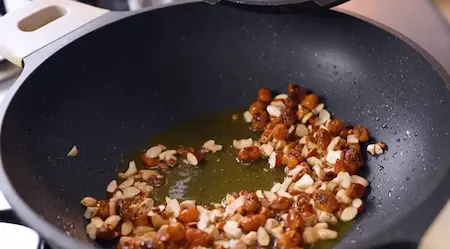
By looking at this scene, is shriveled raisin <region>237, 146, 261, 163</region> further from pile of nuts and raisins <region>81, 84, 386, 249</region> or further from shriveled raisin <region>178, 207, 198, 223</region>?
shriveled raisin <region>178, 207, 198, 223</region>

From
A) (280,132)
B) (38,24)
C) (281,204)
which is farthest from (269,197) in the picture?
(38,24)

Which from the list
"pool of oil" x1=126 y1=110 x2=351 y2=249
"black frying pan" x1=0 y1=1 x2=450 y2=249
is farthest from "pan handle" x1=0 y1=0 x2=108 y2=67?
"pool of oil" x1=126 y1=110 x2=351 y2=249

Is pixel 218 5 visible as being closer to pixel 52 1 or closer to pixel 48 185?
pixel 52 1

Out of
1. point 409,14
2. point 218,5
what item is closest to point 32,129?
point 218,5

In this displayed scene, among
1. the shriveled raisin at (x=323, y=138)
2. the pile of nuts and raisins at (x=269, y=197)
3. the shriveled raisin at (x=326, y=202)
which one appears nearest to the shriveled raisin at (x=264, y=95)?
the pile of nuts and raisins at (x=269, y=197)

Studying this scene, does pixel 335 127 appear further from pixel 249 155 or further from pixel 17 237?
pixel 17 237

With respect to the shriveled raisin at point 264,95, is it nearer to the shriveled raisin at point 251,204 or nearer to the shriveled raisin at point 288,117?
the shriveled raisin at point 288,117
